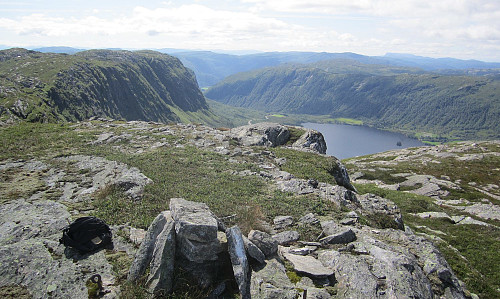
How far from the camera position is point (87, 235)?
40.2 ft

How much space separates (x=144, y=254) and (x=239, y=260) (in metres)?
3.66

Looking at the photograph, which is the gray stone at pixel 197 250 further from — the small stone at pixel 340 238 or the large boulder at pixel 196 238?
the small stone at pixel 340 238

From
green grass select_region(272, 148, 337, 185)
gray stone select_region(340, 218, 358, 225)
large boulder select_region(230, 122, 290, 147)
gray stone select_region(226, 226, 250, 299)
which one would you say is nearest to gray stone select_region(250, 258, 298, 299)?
gray stone select_region(226, 226, 250, 299)

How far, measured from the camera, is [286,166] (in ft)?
102

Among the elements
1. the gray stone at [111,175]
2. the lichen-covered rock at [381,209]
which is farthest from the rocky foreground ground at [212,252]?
the lichen-covered rock at [381,209]

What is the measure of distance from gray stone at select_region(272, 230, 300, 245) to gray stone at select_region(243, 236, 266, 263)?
10.5ft

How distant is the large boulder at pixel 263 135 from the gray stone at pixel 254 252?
110 ft

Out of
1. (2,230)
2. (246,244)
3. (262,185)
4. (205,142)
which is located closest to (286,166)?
(262,185)

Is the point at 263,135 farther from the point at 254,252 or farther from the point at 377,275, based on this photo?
the point at 254,252

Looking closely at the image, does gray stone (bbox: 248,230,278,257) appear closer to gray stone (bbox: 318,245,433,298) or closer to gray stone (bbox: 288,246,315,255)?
gray stone (bbox: 288,246,315,255)

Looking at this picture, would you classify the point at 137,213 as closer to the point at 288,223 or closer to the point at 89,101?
the point at 288,223

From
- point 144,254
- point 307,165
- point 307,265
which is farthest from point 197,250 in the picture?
point 307,165

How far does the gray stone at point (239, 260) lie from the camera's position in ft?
32.2

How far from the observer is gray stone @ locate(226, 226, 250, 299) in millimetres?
9816
